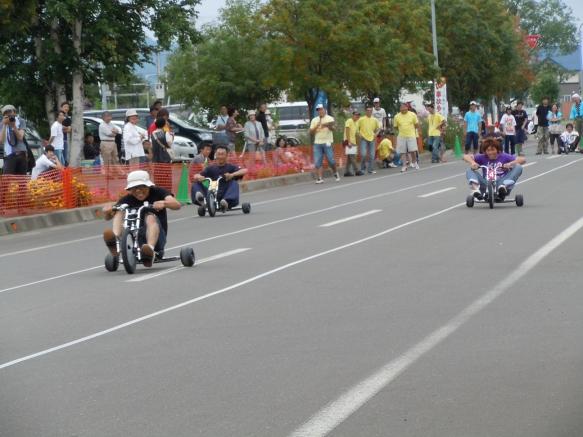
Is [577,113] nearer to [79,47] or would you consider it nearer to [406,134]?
[406,134]

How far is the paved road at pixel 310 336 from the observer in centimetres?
696

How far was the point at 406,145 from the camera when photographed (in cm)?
3675

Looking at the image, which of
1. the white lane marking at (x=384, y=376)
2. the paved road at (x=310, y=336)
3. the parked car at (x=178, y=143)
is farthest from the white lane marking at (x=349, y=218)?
the parked car at (x=178, y=143)

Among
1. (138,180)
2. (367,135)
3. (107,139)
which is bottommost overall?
(367,135)

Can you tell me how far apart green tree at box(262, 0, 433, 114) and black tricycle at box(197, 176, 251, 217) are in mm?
14711

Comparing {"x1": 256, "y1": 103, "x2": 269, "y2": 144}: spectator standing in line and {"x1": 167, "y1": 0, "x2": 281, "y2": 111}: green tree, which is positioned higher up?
{"x1": 167, "y1": 0, "x2": 281, "y2": 111}: green tree

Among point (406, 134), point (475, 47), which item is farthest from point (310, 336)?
point (475, 47)

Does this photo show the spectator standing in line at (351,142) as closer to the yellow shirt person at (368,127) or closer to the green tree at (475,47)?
the yellow shirt person at (368,127)

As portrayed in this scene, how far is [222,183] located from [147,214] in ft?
28.1

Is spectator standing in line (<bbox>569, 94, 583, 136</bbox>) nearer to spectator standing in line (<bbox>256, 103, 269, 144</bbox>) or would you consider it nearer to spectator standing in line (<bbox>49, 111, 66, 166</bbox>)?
spectator standing in line (<bbox>256, 103, 269, 144</bbox>)

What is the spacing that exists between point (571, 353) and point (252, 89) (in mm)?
40937

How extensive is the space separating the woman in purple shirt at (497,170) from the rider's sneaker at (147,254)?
26.0ft

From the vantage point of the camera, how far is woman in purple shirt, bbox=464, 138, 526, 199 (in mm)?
21094

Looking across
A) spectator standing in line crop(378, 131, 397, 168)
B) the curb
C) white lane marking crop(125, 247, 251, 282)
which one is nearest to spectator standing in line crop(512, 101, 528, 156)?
spectator standing in line crop(378, 131, 397, 168)
